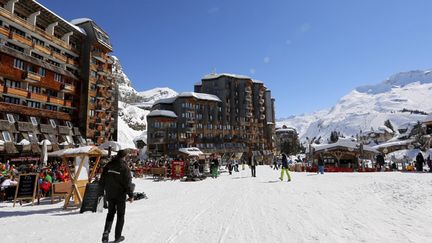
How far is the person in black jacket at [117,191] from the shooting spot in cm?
592

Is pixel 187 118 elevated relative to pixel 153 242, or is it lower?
elevated

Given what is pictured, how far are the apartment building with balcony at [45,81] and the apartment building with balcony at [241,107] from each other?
113 feet

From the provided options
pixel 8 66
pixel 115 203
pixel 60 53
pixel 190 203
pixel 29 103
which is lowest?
pixel 190 203

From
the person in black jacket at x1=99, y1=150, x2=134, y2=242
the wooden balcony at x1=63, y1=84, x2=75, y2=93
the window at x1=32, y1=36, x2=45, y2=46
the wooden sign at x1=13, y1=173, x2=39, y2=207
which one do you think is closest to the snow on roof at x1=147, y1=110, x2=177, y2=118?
the wooden balcony at x1=63, y1=84, x2=75, y2=93

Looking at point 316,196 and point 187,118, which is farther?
point 187,118

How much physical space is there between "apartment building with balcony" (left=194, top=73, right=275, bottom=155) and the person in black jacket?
72.3 meters

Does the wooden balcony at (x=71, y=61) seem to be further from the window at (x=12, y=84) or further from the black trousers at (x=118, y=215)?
the black trousers at (x=118, y=215)

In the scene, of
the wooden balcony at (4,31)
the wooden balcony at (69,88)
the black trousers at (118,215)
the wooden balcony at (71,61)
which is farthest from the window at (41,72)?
the black trousers at (118,215)

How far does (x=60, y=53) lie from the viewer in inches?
1773

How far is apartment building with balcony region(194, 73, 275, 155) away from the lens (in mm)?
81500

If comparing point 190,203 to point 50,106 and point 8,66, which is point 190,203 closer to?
point 8,66

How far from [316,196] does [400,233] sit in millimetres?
5810

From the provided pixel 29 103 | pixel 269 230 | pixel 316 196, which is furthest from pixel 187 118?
pixel 269 230

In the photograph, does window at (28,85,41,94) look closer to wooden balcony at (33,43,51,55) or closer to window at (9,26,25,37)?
wooden balcony at (33,43,51,55)
